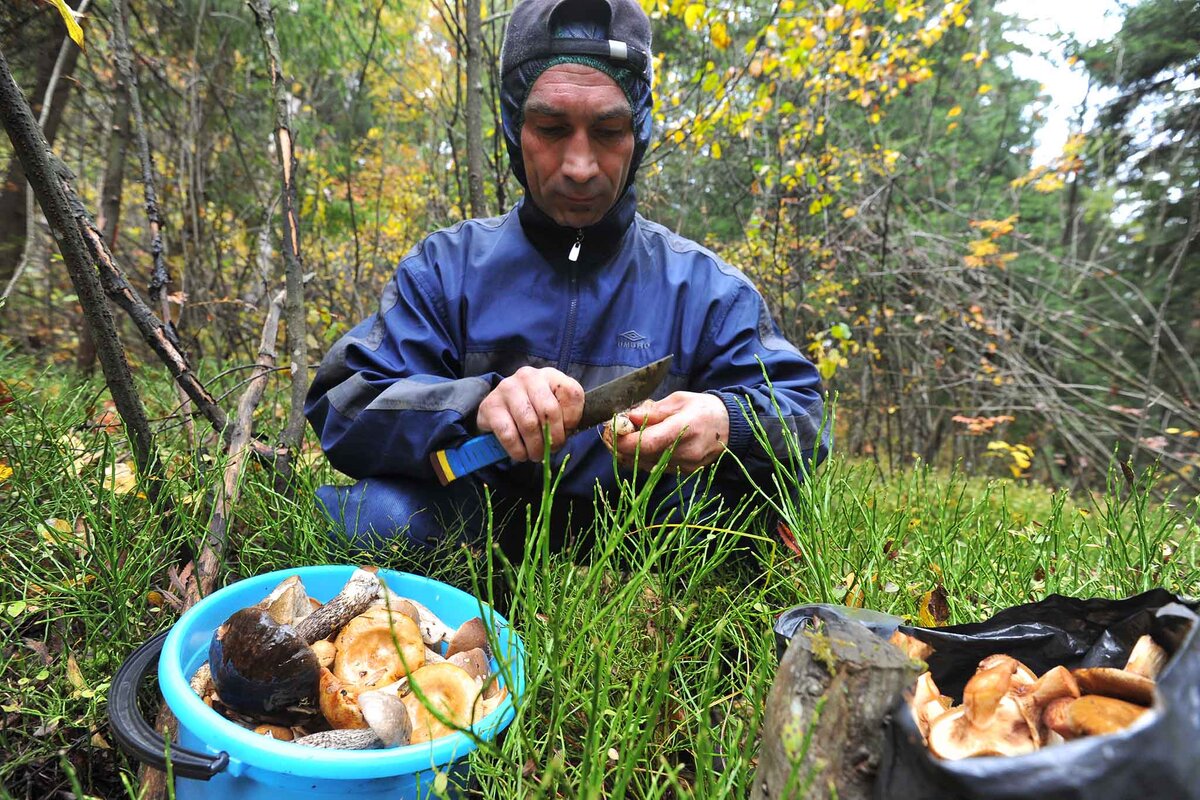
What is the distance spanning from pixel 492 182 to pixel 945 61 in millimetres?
6864

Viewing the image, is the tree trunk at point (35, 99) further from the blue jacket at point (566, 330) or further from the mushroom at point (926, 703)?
the mushroom at point (926, 703)

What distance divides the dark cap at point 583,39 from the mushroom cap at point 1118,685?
1.92m

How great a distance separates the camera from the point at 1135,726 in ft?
1.78

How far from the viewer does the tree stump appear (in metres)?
0.68

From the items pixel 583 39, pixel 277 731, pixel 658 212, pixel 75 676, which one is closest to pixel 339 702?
pixel 277 731

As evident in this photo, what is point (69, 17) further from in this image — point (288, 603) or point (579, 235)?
point (579, 235)

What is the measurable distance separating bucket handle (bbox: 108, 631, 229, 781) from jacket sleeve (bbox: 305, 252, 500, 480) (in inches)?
30.9

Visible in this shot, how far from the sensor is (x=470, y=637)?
4.24 ft

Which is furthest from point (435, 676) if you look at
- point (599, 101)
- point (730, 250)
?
point (730, 250)

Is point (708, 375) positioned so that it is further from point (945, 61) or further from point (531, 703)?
point (945, 61)

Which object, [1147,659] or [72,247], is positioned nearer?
[1147,659]

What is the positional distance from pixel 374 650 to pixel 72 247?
1.10 meters

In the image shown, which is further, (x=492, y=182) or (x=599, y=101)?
(x=492, y=182)

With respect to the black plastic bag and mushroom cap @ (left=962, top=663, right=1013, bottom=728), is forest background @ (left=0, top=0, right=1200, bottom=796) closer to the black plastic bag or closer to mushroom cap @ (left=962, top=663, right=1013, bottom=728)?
the black plastic bag
